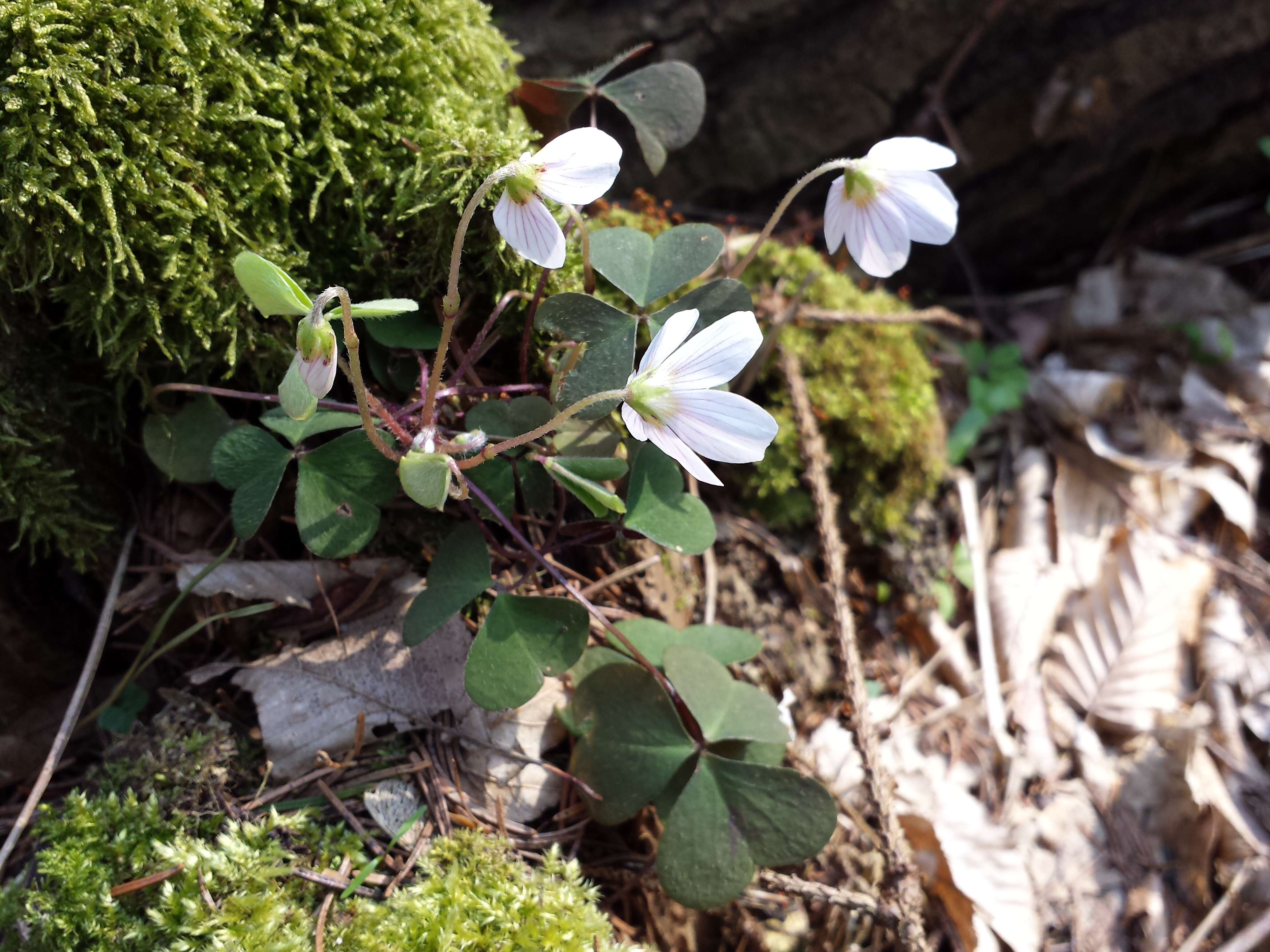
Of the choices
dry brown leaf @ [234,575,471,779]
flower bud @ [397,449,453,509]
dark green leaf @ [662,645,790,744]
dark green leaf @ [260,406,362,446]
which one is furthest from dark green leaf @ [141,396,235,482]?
dark green leaf @ [662,645,790,744]

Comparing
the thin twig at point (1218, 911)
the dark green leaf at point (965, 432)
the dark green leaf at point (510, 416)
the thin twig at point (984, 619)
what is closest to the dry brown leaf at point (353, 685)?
the dark green leaf at point (510, 416)

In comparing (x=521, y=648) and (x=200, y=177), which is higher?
(x=200, y=177)

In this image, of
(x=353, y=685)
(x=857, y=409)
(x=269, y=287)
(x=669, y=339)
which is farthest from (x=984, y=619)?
(x=269, y=287)

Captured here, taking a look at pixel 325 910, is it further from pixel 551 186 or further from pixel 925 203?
pixel 925 203

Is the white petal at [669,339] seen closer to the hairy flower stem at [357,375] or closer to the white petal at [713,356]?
the white petal at [713,356]

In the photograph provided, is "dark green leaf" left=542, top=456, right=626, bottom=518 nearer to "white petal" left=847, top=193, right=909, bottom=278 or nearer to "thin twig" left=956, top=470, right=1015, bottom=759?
"white petal" left=847, top=193, right=909, bottom=278

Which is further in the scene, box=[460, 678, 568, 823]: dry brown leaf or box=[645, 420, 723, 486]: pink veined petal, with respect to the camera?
box=[460, 678, 568, 823]: dry brown leaf

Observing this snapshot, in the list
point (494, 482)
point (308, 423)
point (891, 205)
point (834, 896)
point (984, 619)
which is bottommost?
point (984, 619)
